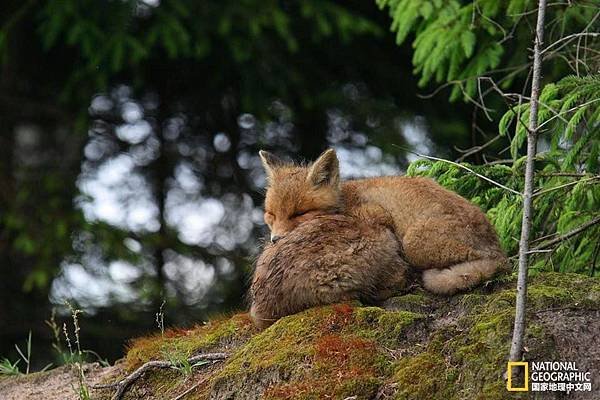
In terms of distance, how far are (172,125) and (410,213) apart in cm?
857

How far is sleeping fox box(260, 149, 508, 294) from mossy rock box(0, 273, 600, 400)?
0.17 meters

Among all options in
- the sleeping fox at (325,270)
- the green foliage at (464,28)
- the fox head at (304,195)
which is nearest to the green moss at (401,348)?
the sleeping fox at (325,270)

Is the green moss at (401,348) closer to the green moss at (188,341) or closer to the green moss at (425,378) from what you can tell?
the green moss at (425,378)

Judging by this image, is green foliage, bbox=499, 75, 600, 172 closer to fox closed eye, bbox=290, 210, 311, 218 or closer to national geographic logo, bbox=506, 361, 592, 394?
fox closed eye, bbox=290, 210, 311, 218

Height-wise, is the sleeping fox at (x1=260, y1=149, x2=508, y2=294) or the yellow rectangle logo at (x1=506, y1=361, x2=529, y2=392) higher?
the sleeping fox at (x1=260, y1=149, x2=508, y2=294)

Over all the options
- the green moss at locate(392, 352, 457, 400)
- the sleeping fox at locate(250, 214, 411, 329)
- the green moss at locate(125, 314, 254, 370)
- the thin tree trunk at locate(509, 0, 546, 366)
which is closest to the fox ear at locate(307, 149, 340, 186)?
the sleeping fox at locate(250, 214, 411, 329)

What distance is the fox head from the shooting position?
21.8ft

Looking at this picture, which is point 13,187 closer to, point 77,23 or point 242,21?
point 77,23

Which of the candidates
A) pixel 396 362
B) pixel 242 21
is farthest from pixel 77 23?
pixel 396 362

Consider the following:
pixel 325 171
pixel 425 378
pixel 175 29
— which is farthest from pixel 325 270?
pixel 175 29

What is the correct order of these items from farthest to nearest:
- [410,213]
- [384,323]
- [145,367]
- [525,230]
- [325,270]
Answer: [410,213]
[145,367]
[325,270]
[384,323]
[525,230]

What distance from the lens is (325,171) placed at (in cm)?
675

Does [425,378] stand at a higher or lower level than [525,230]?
lower

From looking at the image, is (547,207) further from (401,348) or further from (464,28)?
(401,348)
